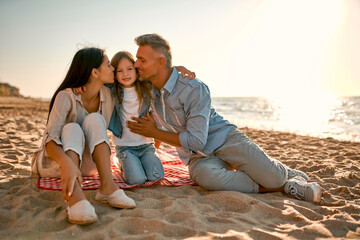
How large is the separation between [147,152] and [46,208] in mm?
1250

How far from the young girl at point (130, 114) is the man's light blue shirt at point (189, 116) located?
0.22 metres

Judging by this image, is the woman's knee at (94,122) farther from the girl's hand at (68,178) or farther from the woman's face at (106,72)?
the woman's face at (106,72)

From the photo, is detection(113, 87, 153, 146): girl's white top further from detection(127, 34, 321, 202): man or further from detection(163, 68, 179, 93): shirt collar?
detection(163, 68, 179, 93): shirt collar

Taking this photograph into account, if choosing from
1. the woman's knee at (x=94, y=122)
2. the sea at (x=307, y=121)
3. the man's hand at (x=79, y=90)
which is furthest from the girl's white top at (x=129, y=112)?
the sea at (x=307, y=121)

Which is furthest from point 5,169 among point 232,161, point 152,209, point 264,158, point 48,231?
point 264,158

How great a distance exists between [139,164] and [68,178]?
1.08 m

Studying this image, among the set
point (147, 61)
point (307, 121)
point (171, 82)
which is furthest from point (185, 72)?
point (307, 121)

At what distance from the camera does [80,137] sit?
7.77 feet

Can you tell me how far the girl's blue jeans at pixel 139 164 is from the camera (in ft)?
9.54

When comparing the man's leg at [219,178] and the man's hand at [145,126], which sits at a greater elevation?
the man's hand at [145,126]

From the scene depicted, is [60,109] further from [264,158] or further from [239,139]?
[264,158]

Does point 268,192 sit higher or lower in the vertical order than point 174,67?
lower

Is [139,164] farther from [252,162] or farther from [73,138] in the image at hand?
[252,162]

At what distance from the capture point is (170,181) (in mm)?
3041
